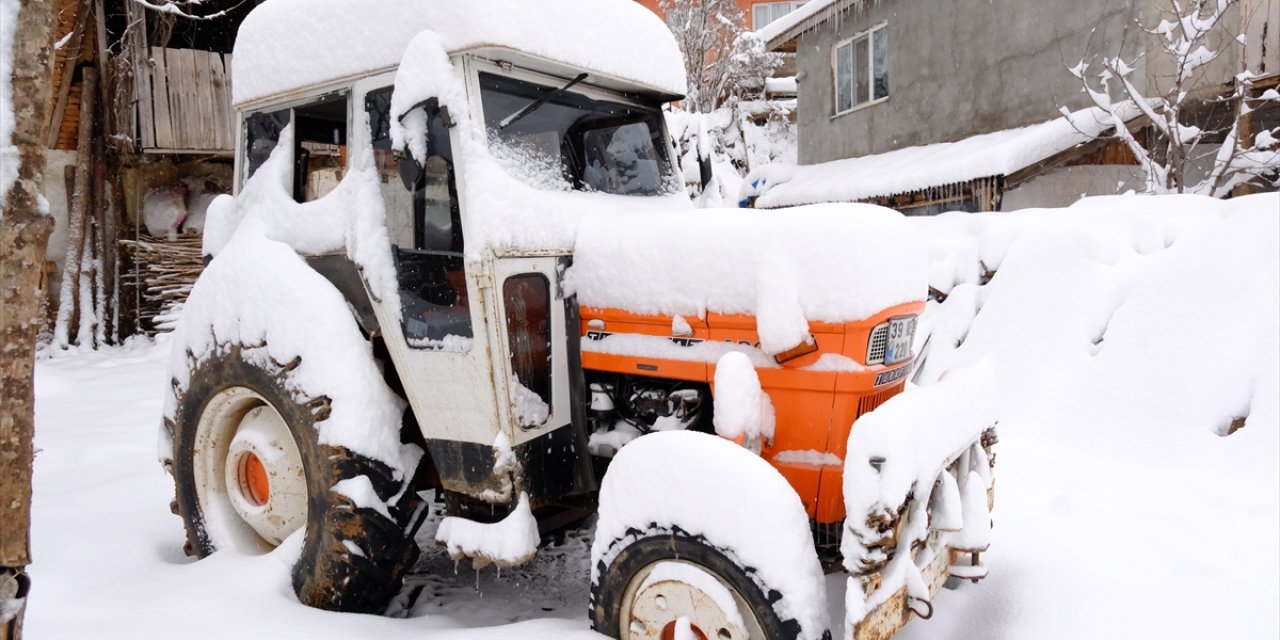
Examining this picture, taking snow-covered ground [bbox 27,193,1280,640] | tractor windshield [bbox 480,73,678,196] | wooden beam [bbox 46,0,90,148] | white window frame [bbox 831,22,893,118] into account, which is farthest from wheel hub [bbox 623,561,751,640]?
white window frame [bbox 831,22,893,118]

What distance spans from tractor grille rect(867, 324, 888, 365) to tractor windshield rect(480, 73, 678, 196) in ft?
4.37

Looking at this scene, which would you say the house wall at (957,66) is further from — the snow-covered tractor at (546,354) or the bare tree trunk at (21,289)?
the bare tree trunk at (21,289)

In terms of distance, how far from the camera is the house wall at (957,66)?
984 cm

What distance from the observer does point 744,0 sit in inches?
952

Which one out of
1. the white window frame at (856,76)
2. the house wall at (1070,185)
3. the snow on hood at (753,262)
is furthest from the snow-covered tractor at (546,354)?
the white window frame at (856,76)

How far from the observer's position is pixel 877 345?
8.73ft

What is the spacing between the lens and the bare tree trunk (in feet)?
5.80

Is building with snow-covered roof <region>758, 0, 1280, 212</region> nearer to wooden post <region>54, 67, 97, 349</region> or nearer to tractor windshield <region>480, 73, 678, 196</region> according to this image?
tractor windshield <region>480, 73, 678, 196</region>

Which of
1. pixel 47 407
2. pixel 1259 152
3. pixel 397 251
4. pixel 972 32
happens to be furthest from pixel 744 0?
pixel 397 251

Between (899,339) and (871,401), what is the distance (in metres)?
0.24

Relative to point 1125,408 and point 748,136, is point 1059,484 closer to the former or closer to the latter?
point 1125,408

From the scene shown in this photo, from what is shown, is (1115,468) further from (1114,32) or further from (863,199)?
(863,199)

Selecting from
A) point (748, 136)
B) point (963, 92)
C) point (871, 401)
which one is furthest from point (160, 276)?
point (748, 136)

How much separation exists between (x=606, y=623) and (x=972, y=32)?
35.5 ft
